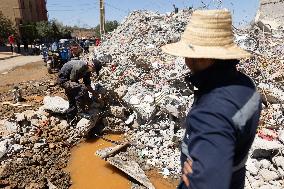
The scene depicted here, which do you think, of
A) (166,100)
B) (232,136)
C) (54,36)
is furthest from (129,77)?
(54,36)

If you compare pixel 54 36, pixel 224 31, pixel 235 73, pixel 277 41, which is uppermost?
pixel 224 31

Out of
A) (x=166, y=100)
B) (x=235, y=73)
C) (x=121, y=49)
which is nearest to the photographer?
(x=235, y=73)

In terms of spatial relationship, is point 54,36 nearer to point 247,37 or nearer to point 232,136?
point 247,37

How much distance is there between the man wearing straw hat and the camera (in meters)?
1.18

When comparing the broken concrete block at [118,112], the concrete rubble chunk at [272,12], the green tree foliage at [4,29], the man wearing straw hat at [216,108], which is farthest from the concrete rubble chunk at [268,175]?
the green tree foliage at [4,29]

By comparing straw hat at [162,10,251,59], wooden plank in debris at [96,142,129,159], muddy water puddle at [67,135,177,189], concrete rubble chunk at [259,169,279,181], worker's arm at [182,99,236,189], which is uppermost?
straw hat at [162,10,251,59]

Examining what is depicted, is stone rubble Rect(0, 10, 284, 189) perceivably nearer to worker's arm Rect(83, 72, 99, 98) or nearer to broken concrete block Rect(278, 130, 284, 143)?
broken concrete block Rect(278, 130, 284, 143)

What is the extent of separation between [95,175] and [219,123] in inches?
174

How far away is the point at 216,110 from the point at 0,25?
2906 cm

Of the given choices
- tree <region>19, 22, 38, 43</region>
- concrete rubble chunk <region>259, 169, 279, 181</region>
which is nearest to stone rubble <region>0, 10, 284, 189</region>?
concrete rubble chunk <region>259, 169, 279, 181</region>

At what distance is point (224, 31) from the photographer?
144 cm

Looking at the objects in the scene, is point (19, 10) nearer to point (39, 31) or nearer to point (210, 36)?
point (39, 31)

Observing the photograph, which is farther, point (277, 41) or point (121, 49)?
point (121, 49)

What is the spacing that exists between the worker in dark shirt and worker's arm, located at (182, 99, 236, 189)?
5.39 m
